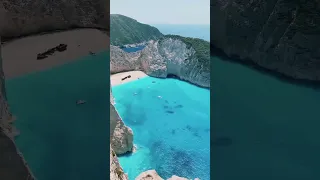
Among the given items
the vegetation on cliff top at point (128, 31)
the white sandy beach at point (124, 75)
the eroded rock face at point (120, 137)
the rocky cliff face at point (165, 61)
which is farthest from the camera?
the vegetation on cliff top at point (128, 31)

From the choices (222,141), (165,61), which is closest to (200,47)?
(165,61)

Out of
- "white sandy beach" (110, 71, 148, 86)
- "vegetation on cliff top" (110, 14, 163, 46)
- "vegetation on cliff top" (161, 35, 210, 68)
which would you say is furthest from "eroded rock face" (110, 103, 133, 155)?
"vegetation on cliff top" (110, 14, 163, 46)

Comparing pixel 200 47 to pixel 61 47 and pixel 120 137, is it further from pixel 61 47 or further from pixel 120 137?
pixel 61 47

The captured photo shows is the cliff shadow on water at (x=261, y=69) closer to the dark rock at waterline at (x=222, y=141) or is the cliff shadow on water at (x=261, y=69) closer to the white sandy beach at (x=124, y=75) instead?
the dark rock at waterline at (x=222, y=141)

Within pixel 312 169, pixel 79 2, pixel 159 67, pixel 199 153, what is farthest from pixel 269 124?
pixel 159 67

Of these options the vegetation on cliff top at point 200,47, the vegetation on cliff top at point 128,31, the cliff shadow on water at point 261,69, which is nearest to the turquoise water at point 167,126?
the vegetation on cliff top at point 200,47

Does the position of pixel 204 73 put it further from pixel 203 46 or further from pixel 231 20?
pixel 231 20
